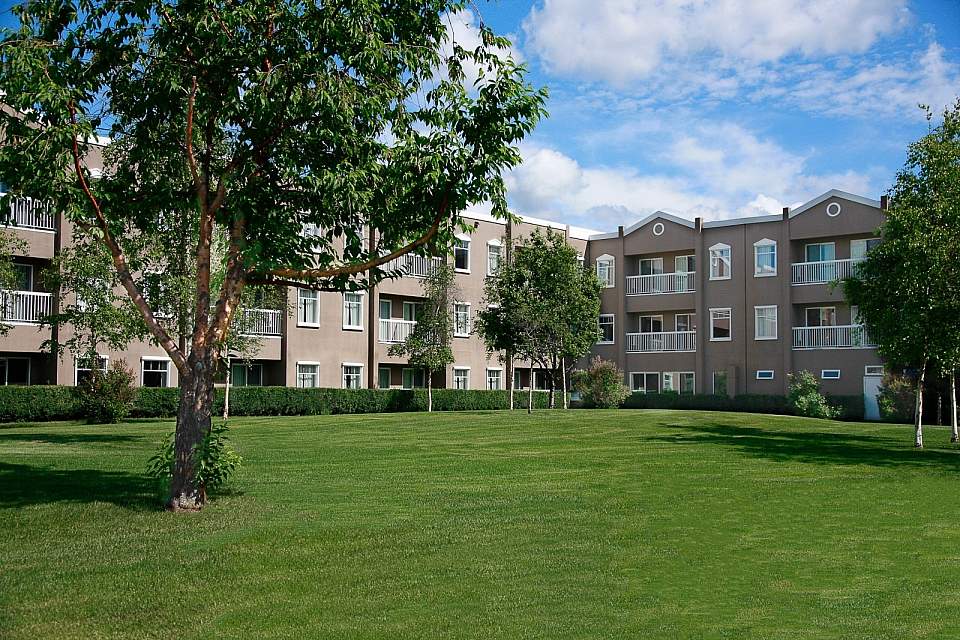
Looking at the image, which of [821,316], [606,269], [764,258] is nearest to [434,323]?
[606,269]

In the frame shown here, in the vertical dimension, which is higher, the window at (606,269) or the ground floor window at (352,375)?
the window at (606,269)

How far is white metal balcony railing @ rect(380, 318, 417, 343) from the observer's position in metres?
→ 48.5

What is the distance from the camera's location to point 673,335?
176ft

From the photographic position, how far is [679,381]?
53500 millimetres

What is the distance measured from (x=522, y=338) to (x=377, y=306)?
12478 mm

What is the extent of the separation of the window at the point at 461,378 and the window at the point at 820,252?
18.0 meters

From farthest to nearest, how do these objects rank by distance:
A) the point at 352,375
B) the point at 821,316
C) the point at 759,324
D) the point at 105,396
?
the point at 759,324, the point at 821,316, the point at 352,375, the point at 105,396

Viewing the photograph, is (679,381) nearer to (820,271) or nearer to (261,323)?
(820,271)

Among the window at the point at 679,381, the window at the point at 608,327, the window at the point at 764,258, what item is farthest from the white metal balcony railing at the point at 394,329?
the window at the point at 764,258

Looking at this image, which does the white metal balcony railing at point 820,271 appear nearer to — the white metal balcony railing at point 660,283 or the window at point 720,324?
the window at point 720,324

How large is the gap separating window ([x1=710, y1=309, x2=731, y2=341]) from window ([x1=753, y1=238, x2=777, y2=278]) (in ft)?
8.68

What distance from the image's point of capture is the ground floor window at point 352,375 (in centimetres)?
4716

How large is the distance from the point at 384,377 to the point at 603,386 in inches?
445

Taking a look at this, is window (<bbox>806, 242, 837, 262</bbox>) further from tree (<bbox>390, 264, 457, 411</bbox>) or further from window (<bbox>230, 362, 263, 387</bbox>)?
window (<bbox>230, 362, 263, 387</bbox>)
